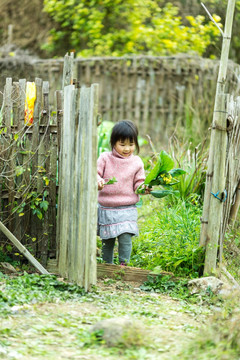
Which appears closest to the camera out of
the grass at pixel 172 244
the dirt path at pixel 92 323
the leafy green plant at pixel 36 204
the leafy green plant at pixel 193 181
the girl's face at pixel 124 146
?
the dirt path at pixel 92 323

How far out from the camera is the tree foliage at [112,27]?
1462 centimetres

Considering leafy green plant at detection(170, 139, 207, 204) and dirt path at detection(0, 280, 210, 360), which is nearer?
dirt path at detection(0, 280, 210, 360)

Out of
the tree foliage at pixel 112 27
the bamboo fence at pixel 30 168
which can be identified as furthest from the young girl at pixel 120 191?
the tree foliage at pixel 112 27

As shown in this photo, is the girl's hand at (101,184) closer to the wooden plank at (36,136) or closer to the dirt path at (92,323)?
the wooden plank at (36,136)

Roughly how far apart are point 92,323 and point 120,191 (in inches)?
66.7

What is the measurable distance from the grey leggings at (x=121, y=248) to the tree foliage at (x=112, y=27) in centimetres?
976

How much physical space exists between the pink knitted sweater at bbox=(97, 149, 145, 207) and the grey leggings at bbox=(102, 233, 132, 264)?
32cm

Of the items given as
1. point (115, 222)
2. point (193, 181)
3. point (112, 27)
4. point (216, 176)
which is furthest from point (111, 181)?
point (112, 27)

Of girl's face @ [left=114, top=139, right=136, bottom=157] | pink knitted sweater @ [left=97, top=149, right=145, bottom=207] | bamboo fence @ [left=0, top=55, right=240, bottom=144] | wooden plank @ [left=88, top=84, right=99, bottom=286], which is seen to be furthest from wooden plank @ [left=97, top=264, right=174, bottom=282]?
bamboo fence @ [left=0, top=55, right=240, bottom=144]

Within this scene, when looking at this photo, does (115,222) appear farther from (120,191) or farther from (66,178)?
(66,178)

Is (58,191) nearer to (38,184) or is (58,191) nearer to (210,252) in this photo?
(38,184)

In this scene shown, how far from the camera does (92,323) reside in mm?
3682

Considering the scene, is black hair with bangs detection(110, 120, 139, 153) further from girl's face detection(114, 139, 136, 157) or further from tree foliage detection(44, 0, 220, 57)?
tree foliage detection(44, 0, 220, 57)

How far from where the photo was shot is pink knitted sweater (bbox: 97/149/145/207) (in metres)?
5.12
